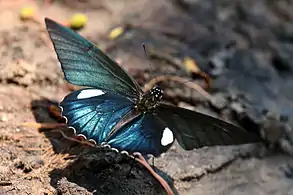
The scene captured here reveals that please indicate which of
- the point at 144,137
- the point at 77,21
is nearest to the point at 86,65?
the point at 144,137

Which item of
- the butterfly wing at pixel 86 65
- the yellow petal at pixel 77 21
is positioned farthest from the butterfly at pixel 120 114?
the yellow petal at pixel 77 21

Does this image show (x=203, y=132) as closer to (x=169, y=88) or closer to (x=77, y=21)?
(x=169, y=88)

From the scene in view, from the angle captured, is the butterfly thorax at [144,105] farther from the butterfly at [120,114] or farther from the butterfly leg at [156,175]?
the butterfly leg at [156,175]

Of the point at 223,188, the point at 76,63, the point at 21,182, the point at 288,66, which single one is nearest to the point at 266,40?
the point at 288,66

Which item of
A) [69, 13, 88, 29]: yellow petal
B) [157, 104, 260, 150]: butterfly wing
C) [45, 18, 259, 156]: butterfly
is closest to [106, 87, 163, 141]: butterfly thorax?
[45, 18, 259, 156]: butterfly

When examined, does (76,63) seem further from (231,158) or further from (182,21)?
(182,21)

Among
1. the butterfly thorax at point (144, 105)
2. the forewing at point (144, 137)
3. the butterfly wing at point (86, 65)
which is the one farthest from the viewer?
the butterfly wing at point (86, 65)
